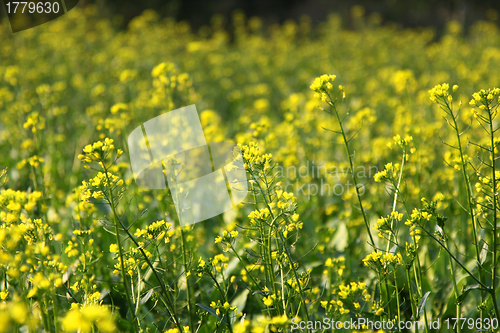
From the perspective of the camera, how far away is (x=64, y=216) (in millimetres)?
3211

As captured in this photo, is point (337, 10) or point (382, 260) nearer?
point (382, 260)

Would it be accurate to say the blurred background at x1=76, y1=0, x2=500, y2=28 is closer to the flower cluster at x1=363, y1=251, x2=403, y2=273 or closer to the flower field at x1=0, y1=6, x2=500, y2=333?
the flower field at x1=0, y1=6, x2=500, y2=333

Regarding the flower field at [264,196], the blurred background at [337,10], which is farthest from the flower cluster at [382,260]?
the blurred background at [337,10]

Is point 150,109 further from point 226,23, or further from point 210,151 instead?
point 226,23

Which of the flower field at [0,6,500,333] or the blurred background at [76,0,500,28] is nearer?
the flower field at [0,6,500,333]

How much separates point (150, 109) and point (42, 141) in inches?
56.3

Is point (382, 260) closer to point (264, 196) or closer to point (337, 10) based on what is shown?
point (264, 196)

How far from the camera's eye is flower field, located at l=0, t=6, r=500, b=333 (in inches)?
65.7

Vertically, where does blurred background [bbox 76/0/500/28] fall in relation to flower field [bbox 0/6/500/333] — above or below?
above

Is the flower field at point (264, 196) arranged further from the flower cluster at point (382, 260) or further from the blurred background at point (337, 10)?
the blurred background at point (337, 10)

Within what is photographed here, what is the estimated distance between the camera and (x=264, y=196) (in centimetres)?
165

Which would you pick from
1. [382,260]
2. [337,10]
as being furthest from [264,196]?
[337,10]

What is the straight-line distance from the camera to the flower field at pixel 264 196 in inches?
65.7

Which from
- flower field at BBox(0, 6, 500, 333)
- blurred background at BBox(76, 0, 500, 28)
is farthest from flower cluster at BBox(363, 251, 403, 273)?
blurred background at BBox(76, 0, 500, 28)
